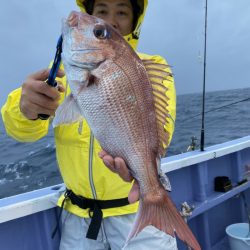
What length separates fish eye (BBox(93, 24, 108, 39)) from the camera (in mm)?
1547

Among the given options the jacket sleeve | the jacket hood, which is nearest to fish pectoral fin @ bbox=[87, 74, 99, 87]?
the jacket sleeve

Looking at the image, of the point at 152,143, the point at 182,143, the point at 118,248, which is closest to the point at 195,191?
the point at 118,248

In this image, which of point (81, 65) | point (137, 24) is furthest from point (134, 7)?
point (81, 65)

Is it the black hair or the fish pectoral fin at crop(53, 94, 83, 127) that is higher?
the black hair

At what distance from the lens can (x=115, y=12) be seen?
2.29 metres

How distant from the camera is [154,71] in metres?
1.64

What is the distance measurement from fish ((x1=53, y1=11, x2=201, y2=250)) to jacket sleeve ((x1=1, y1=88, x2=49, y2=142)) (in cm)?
25

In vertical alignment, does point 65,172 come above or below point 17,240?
above

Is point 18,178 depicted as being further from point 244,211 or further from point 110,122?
point 110,122

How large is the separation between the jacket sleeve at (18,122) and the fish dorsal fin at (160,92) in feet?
2.04

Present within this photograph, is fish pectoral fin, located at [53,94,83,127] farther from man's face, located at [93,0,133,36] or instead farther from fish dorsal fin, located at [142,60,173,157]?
man's face, located at [93,0,133,36]

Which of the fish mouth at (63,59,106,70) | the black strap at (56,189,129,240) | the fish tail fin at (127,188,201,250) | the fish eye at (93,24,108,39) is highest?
the fish eye at (93,24,108,39)

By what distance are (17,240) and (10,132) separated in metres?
1.12

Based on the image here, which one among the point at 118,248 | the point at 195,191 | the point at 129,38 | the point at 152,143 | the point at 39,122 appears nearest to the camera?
the point at 152,143
